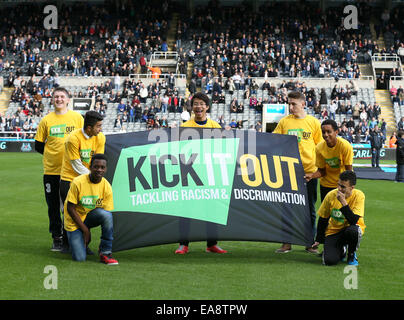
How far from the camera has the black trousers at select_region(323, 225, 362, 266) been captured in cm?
822

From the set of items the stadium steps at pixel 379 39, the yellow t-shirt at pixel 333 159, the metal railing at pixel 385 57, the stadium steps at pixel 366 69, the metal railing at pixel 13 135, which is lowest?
the metal railing at pixel 13 135

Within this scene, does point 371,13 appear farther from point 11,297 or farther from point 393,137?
point 11,297

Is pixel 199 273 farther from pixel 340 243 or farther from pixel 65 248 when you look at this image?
pixel 65 248

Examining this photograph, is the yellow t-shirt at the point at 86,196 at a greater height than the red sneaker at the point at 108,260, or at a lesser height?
greater

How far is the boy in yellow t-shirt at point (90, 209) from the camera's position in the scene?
8.23m

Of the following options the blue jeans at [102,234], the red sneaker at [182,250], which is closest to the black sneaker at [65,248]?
the blue jeans at [102,234]

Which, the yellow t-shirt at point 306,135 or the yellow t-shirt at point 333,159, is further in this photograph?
the yellow t-shirt at point 306,135

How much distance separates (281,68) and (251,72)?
2.36 meters

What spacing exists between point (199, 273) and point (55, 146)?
2.95 m

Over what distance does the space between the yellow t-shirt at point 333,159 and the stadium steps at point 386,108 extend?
33.5 metres

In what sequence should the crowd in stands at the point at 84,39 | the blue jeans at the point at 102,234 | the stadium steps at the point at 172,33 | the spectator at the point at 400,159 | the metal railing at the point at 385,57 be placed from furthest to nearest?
the stadium steps at the point at 172,33 < the crowd in stands at the point at 84,39 < the metal railing at the point at 385,57 < the spectator at the point at 400,159 < the blue jeans at the point at 102,234

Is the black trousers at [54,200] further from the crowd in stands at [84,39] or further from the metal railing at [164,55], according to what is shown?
the metal railing at [164,55]

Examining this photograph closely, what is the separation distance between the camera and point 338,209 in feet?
27.7

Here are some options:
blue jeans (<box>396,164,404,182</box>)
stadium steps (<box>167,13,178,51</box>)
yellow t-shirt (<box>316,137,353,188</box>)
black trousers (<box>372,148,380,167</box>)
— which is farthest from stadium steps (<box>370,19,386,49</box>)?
yellow t-shirt (<box>316,137,353,188</box>)
